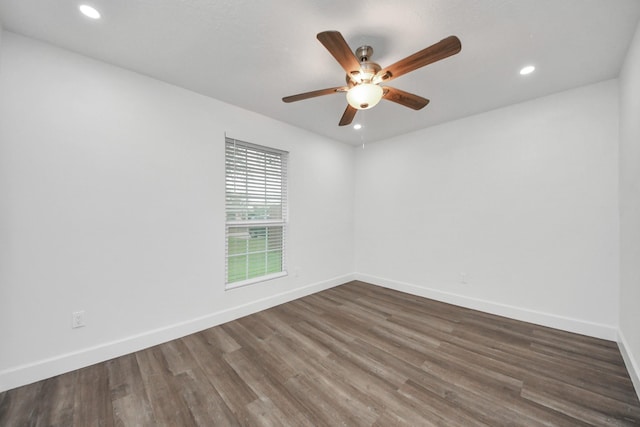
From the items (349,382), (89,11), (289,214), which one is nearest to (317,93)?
(89,11)

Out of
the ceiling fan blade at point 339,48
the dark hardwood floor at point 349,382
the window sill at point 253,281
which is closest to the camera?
the ceiling fan blade at point 339,48

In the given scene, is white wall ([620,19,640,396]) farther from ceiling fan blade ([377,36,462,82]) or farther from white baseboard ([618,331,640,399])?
ceiling fan blade ([377,36,462,82])

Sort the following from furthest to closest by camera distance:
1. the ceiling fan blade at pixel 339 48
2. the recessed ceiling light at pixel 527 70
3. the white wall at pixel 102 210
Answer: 1. the recessed ceiling light at pixel 527 70
2. the white wall at pixel 102 210
3. the ceiling fan blade at pixel 339 48

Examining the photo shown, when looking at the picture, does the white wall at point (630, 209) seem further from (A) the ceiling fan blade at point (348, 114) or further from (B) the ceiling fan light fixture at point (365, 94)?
(A) the ceiling fan blade at point (348, 114)

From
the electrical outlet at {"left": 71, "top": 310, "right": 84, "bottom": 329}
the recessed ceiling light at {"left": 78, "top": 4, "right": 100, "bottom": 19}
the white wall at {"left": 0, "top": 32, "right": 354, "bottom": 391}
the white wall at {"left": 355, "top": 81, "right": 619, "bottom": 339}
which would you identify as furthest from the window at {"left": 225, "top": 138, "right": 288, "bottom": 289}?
the white wall at {"left": 355, "top": 81, "right": 619, "bottom": 339}

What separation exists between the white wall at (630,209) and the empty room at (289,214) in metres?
0.04

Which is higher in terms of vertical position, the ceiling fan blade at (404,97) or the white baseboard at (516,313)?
the ceiling fan blade at (404,97)

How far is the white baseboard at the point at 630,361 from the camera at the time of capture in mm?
1647

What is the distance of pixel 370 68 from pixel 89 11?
1930 millimetres

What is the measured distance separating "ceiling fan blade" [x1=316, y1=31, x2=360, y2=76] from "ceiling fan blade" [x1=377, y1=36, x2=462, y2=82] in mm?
247

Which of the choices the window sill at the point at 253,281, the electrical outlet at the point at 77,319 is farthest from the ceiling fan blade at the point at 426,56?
the electrical outlet at the point at 77,319

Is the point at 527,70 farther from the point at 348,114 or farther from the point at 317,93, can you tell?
the point at 317,93

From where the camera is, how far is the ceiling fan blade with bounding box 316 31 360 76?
131cm

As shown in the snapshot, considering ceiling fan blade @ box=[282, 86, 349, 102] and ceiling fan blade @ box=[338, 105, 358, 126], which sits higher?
ceiling fan blade @ box=[282, 86, 349, 102]
